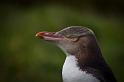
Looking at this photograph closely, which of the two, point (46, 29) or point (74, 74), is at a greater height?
point (74, 74)

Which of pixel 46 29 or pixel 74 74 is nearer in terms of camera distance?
pixel 74 74

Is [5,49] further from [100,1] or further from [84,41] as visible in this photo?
[84,41]

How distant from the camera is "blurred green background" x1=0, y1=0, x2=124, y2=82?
25.8 feet

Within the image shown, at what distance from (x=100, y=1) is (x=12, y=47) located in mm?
2109

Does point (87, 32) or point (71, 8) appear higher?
point (87, 32)

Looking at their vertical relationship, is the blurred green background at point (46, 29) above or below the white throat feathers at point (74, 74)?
below

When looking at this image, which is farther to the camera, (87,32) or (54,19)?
(54,19)

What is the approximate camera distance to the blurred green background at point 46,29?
7867 millimetres

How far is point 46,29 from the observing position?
8539mm

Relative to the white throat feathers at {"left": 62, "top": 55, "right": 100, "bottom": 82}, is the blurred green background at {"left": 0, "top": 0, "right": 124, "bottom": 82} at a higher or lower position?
lower

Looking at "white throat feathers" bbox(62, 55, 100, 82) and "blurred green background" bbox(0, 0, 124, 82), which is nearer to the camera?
"white throat feathers" bbox(62, 55, 100, 82)

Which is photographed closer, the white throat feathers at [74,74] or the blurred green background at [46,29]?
the white throat feathers at [74,74]

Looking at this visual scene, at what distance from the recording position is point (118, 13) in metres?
9.74

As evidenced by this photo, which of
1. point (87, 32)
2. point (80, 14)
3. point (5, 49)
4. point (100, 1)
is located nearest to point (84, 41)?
point (87, 32)
